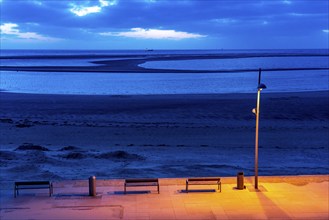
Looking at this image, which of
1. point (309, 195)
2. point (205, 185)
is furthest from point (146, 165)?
point (309, 195)

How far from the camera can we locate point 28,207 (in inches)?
470

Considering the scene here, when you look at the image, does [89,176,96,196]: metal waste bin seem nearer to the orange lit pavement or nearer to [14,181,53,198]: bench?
the orange lit pavement

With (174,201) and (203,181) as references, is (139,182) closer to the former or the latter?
(174,201)

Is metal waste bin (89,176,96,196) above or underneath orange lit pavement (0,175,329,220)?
above

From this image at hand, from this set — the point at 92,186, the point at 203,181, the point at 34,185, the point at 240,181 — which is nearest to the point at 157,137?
the point at 203,181

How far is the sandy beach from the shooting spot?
16844 millimetres

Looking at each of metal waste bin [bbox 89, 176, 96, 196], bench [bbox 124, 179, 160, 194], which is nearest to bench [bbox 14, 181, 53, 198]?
metal waste bin [bbox 89, 176, 96, 196]

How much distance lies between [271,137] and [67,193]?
1240 centimetres

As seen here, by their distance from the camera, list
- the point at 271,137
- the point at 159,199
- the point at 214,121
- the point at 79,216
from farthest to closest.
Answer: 1. the point at 214,121
2. the point at 271,137
3. the point at 159,199
4. the point at 79,216

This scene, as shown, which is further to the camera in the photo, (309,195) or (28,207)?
(309,195)

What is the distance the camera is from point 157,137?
71.4 ft

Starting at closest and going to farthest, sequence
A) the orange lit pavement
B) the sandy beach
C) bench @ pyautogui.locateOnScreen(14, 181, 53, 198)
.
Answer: the orange lit pavement → bench @ pyautogui.locateOnScreen(14, 181, 53, 198) → the sandy beach

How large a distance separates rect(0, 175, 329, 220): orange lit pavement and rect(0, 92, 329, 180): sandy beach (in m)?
2.28

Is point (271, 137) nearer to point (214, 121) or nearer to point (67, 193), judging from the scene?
point (214, 121)
